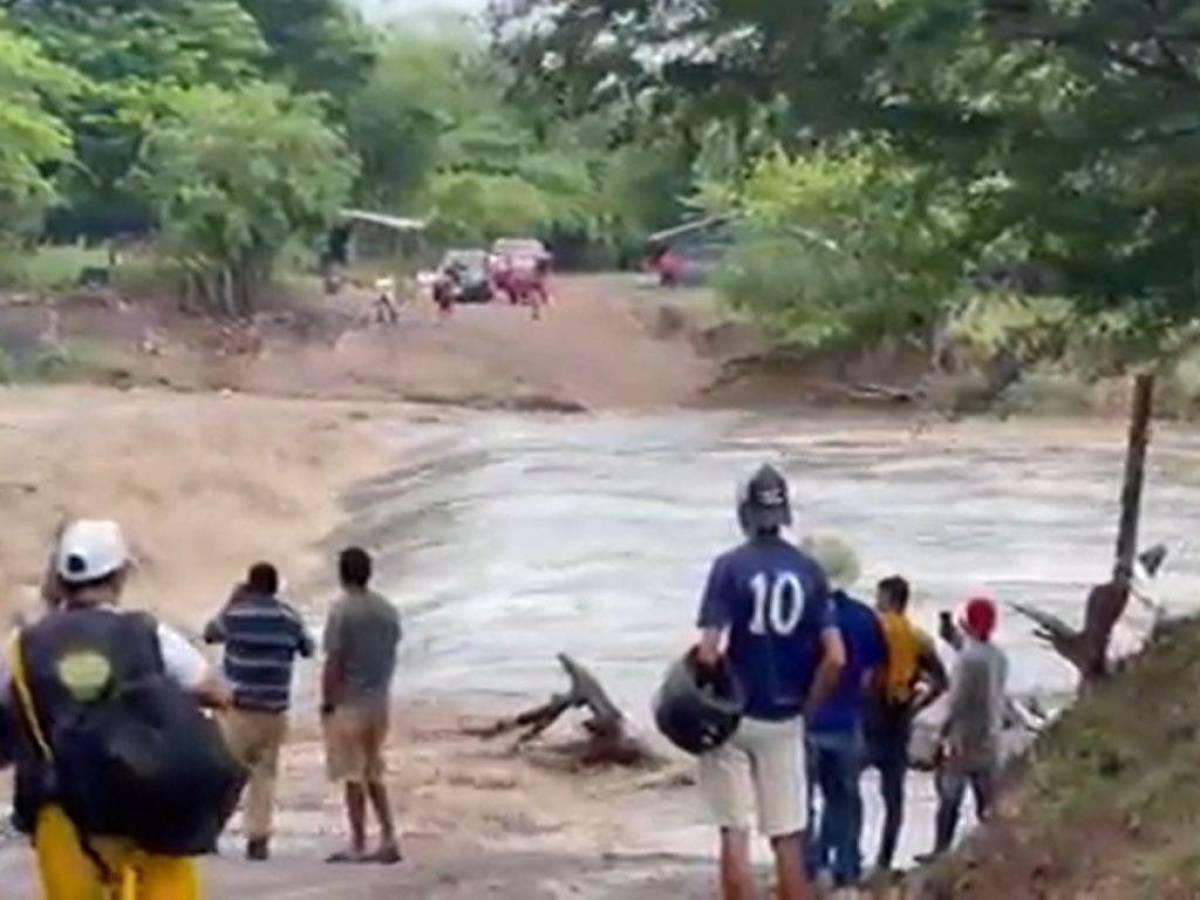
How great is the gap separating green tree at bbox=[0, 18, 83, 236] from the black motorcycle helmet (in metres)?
50.7

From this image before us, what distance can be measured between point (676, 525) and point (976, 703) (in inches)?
1039

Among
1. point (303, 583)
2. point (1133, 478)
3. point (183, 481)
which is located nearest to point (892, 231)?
point (1133, 478)

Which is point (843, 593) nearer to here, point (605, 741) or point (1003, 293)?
point (1003, 293)

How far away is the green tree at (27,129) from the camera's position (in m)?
59.4

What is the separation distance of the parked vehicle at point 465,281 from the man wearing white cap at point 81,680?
211 ft

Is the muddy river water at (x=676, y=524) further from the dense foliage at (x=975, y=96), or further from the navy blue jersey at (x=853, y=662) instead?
the dense foliage at (x=975, y=96)

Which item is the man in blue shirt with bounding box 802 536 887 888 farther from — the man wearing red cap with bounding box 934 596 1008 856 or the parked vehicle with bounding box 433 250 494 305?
the parked vehicle with bounding box 433 250 494 305

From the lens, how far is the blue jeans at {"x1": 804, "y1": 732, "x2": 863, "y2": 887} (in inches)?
444

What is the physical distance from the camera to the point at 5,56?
2482 inches

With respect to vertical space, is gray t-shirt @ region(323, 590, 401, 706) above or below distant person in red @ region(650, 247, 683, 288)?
below

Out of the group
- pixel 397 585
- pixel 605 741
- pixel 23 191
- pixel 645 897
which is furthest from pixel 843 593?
pixel 23 191

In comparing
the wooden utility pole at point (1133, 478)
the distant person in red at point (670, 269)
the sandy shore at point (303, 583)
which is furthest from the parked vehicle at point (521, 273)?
the wooden utility pole at point (1133, 478)

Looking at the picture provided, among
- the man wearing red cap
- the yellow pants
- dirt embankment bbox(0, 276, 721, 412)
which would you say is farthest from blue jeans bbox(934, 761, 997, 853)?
dirt embankment bbox(0, 276, 721, 412)

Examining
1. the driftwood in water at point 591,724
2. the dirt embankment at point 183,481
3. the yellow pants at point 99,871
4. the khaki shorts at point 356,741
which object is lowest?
the dirt embankment at point 183,481
